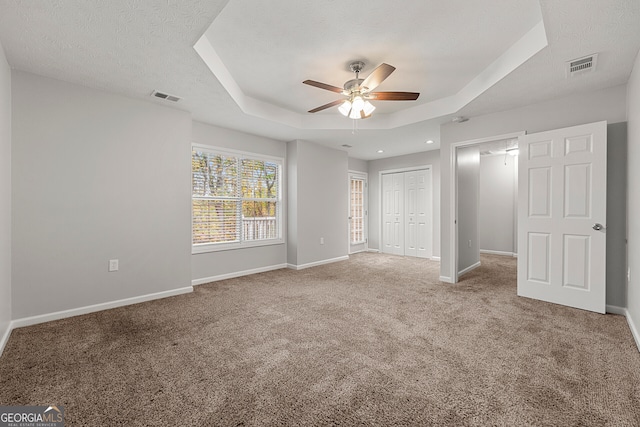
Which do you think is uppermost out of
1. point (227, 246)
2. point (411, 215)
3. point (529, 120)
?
point (529, 120)

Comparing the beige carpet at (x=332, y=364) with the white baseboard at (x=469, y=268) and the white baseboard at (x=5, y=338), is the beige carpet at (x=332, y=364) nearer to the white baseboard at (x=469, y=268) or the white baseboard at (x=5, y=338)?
the white baseboard at (x=5, y=338)

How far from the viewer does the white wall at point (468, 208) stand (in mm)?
4816

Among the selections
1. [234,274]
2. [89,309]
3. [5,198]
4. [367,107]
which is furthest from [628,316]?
[5,198]

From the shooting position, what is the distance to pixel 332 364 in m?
2.11

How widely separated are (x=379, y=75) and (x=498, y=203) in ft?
19.2

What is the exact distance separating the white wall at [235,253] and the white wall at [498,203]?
5058 millimetres

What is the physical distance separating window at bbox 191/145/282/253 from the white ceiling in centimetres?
99

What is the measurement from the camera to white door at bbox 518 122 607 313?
313 cm

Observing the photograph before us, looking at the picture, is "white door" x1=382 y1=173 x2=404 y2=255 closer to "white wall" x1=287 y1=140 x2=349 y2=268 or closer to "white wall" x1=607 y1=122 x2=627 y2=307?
"white wall" x1=287 y1=140 x2=349 y2=268

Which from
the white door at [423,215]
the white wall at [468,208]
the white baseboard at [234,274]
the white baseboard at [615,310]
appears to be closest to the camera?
the white baseboard at [615,310]

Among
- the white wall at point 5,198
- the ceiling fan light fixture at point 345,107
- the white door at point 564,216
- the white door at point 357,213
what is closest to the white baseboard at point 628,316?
the white door at point 564,216

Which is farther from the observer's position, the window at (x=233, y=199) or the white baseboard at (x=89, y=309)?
the window at (x=233, y=199)

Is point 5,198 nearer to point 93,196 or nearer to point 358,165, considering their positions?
point 93,196

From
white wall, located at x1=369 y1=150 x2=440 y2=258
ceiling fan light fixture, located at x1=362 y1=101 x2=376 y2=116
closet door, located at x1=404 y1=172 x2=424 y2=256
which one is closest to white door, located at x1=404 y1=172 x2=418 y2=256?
closet door, located at x1=404 y1=172 x2=424 y2=256
